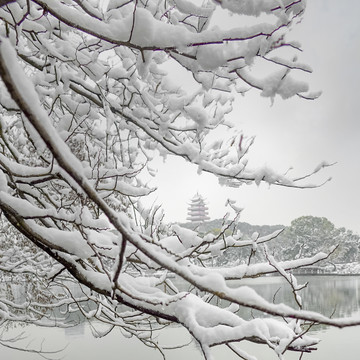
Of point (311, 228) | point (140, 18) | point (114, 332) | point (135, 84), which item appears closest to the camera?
point (140, 18)

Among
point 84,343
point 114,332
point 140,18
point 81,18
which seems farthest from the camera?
point 114,332

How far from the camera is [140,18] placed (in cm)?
117

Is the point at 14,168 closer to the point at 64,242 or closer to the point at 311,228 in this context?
the point at 64,242

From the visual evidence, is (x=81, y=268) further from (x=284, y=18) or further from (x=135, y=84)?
(x=135, y=84)

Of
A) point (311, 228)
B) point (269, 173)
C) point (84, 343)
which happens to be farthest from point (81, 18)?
point (311, 228)

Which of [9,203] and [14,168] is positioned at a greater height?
[14,168]

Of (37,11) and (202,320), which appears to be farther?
(37,11)

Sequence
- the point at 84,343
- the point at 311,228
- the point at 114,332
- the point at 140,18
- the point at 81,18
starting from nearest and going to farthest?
the point at 140,18
the point at 81,18
the point at 84,343
the point at 114,332
the point at 311,228

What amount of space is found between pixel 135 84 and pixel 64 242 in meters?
1.51

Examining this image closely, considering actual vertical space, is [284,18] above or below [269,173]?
below

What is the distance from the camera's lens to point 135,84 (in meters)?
2.53

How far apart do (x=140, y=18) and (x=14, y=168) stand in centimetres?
69

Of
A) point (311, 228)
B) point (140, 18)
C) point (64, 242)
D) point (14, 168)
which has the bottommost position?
point (64, 242)

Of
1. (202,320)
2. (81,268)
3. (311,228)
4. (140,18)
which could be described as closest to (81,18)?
(140,18)
